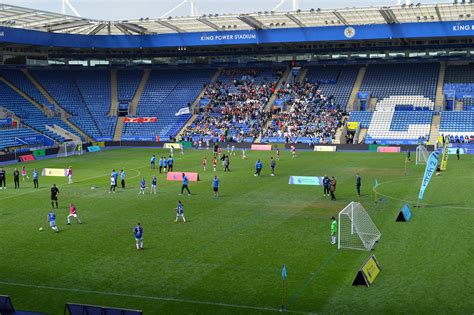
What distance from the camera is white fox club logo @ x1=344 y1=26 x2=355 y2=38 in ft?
238

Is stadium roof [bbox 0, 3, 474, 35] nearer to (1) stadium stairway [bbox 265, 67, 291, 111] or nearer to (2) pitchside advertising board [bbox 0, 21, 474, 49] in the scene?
(2) pitchside advertising board [bbox 0, 21, 474, 49]

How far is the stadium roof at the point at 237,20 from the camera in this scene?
2483 inches

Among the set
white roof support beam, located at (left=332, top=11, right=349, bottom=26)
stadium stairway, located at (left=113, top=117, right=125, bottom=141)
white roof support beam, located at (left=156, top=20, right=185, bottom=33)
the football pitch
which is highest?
white roof support beam, located at (left=332, top=11, right=349, bottom=26)

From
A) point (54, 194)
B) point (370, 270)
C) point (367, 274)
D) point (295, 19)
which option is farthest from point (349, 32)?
point (367, 274)

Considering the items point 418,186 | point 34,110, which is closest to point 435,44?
point 418,186

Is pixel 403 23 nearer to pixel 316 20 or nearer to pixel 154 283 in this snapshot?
pixel 316 20

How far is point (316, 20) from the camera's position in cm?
7088

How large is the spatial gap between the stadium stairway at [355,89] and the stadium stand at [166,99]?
2302cm

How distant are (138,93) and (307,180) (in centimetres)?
5307

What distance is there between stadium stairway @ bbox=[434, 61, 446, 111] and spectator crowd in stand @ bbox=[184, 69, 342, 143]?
12499 mm

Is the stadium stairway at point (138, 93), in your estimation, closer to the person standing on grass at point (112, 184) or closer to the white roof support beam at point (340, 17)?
the white roof support beam at point (340, 17)

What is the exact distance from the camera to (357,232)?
25.0m

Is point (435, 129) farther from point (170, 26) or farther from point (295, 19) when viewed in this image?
point (170, 26)

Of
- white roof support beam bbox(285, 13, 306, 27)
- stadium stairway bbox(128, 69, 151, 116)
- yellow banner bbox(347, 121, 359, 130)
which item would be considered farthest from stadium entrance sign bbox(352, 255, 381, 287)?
stadium stairway bbox(128, 69, 151, 116)
